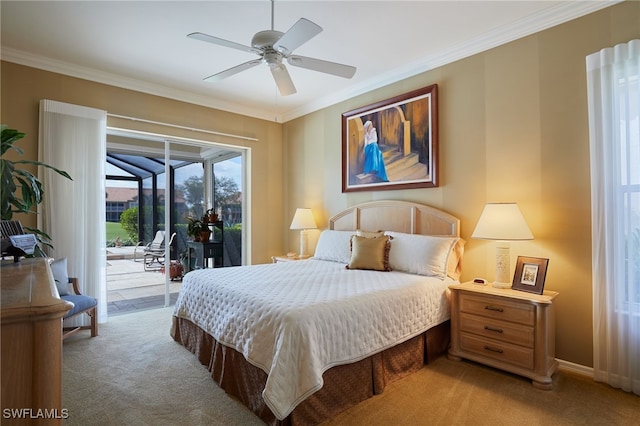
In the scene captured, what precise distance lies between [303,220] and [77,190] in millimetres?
2639

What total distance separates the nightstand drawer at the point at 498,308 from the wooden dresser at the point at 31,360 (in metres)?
2.68

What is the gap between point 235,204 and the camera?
5160mm

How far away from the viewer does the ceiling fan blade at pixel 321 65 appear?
244 centimetres

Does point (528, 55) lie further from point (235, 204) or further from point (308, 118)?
point (235, 204)

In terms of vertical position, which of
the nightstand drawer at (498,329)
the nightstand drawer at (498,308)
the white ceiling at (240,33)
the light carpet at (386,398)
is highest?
the white ceiling at (240,33)

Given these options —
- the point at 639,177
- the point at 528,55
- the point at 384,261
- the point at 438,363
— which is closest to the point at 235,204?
the point at 384,261

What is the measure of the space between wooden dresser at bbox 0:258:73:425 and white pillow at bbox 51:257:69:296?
8.92 feet

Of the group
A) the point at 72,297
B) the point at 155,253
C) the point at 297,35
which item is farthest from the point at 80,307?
the point at 155,253

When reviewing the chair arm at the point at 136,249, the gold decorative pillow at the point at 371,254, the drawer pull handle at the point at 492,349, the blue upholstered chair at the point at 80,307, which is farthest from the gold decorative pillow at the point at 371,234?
the chair arm at the point at 136,249

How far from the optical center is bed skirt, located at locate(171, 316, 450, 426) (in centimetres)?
196

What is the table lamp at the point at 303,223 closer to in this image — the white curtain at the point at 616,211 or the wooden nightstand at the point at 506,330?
the wooden nightstand at the point at 506,330

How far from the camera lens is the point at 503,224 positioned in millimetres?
2613

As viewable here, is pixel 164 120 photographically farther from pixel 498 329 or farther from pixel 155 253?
pixel 498 329

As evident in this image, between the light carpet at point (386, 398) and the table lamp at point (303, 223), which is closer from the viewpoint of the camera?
the light carpet at point (386, 398)
